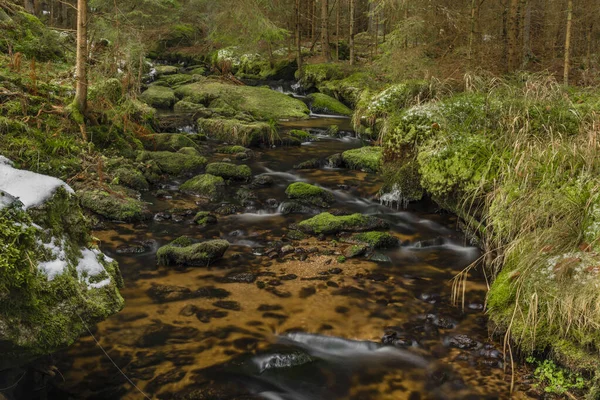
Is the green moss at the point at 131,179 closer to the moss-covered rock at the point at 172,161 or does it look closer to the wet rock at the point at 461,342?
the moss-covered rock at the point at 172,161

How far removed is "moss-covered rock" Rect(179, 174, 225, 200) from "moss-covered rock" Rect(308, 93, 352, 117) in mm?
9131

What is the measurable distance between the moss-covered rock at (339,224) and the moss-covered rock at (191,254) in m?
1.60

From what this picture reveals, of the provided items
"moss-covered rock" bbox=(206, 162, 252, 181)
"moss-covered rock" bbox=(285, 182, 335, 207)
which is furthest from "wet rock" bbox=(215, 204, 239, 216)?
"moss-covered rock" bbox=(206, 162, 252, 181)

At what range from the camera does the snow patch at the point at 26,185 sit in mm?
2887

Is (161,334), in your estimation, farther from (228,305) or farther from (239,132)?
(239,132)

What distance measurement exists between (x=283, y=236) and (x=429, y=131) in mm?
2965

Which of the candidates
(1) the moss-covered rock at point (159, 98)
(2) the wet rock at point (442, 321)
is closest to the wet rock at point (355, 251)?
(2) the wet rock at point (442, 321)

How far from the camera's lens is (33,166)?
7.04 metres

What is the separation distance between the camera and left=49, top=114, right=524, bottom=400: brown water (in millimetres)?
4016

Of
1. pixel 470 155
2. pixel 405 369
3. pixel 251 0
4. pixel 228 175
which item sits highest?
pixel 251 0

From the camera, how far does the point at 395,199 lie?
8453 mm

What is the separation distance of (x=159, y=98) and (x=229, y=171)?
8.59 meters

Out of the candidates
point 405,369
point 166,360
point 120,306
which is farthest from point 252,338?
point 120,306

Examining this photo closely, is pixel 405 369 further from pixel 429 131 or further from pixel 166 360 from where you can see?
pixel 429 131
